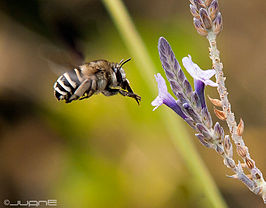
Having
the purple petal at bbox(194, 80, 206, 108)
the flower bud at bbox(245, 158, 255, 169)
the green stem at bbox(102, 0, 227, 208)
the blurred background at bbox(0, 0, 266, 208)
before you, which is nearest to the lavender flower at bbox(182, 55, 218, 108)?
the purple petal at bbox(194, 80, 206, 108)

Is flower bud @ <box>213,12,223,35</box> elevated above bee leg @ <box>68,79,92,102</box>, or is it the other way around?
flower bud @ <box>213,12,223,35</box>

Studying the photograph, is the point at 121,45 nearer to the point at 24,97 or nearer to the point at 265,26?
the point at 24,97

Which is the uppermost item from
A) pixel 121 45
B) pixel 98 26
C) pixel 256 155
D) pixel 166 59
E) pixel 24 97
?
pixel 98 26

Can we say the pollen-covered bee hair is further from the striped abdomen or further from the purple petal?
the purple petal

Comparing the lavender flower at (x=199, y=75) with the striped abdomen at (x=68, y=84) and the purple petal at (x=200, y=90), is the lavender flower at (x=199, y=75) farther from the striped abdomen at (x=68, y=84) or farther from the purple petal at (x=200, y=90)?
the striped abdomen at (x=68, y=84)

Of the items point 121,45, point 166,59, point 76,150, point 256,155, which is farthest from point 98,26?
point 166,59

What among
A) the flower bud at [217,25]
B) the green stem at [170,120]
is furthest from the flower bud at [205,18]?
the green stem at [170,120]

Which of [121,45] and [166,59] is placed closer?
[166,59]
